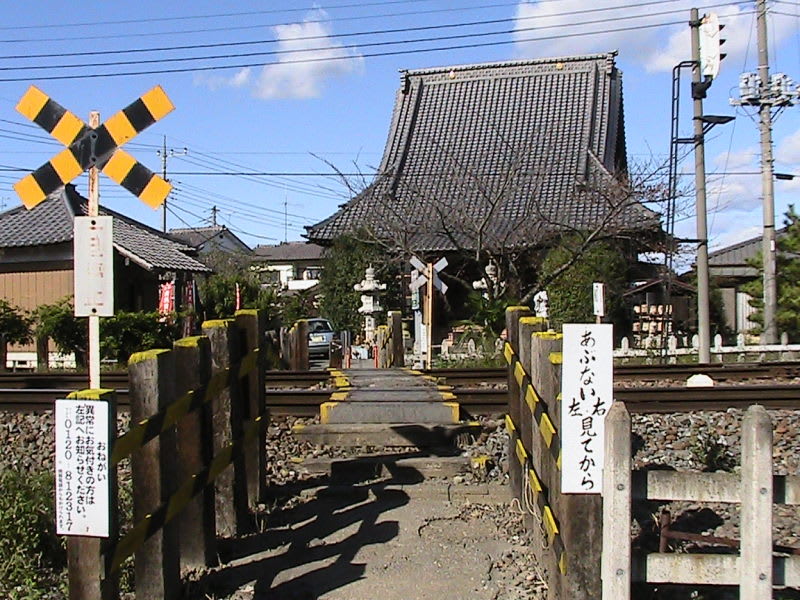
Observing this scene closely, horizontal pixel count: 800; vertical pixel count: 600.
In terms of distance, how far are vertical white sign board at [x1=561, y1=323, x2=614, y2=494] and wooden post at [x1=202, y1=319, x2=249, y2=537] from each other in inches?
93.9

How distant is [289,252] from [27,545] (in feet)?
192

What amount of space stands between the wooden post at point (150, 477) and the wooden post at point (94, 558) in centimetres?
32

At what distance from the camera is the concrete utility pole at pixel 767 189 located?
20.7 m

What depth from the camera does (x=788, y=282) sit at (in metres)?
22.1

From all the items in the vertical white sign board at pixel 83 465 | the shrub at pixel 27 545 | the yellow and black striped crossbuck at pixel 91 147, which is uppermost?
the yellow and black striped crossbuck at pixel 91 147

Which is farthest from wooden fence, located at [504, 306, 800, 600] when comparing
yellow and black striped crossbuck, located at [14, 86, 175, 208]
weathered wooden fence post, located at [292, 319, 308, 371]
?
weathered wooden fence post, located at [292, 319, 308, 371]

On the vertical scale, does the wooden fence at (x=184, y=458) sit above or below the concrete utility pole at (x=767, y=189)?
below

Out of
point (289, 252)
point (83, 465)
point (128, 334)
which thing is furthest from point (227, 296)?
point (289, 252)

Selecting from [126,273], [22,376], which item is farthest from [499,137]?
[22,376]

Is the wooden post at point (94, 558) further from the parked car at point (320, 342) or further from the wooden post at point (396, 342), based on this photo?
the parked car at point (320, 342)

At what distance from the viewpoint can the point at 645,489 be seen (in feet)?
11.9

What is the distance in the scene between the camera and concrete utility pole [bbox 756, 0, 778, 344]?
20656 millimetres

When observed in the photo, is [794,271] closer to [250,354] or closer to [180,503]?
[250,354]

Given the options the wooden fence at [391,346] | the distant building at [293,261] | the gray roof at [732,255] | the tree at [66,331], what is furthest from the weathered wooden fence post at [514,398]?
the distant building at [293,261]
